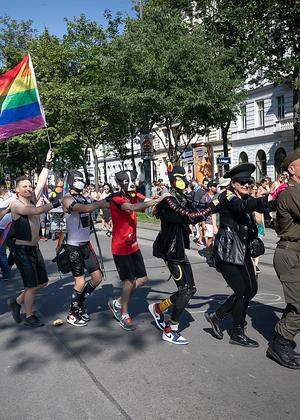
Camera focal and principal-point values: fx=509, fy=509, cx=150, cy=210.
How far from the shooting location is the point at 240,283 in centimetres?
512

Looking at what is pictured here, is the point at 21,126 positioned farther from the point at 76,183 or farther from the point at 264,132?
the point at 264,132

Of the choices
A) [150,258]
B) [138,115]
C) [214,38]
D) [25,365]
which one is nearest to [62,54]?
[138,115]

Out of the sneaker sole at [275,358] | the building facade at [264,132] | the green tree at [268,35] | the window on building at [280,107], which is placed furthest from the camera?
the window on building at [280,107]

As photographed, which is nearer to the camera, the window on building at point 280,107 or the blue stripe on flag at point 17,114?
→ the blue stripe on flag at point 17,114

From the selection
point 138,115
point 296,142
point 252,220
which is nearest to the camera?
point 252,220

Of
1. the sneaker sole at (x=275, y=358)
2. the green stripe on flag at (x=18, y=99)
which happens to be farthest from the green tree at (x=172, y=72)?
the sneaker sole at (x=275, y=358)

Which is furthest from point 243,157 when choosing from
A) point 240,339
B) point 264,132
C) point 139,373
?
point 139,373

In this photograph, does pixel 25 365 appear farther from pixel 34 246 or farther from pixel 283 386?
pixel 283 386

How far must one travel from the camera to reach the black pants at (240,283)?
16.8 feet

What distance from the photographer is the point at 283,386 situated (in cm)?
412

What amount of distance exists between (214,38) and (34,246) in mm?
16073

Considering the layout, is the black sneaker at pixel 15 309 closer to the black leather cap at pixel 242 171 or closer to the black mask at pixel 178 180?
the black mask at pixel 178 180

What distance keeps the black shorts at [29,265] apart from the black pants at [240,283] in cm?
232

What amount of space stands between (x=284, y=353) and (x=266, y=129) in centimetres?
3557
